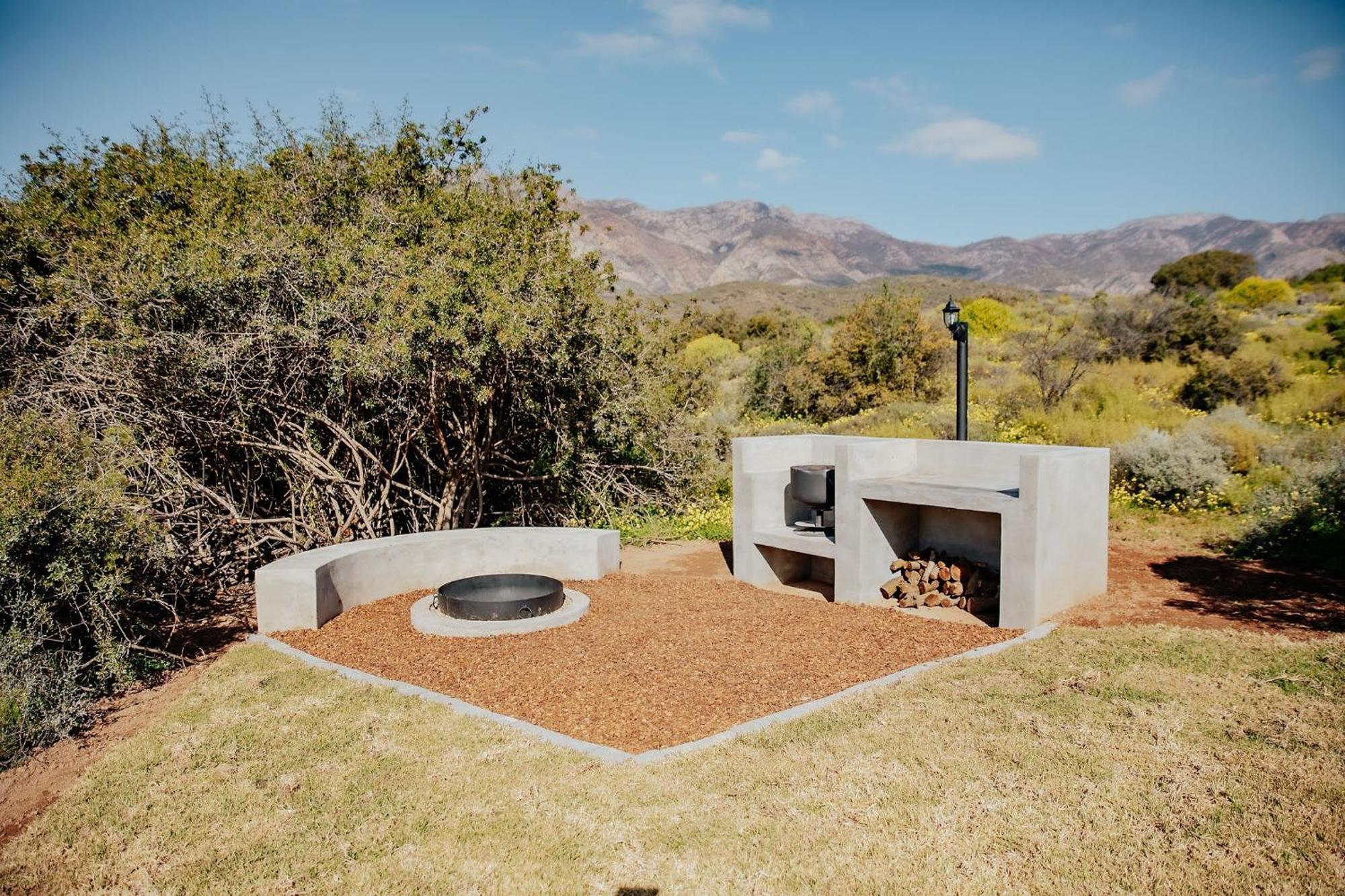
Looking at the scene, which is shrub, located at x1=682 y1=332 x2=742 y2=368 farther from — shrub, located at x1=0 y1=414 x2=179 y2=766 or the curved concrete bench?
shrub, located at x1=0 y1=414 x2=179 y2=766

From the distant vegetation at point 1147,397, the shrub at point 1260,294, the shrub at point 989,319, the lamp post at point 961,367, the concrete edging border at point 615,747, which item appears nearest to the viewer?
the concrete edging border at point 615,747

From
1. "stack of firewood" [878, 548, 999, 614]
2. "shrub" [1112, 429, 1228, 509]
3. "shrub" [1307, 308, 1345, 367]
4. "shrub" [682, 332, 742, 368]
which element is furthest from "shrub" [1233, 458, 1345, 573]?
"shrub" [682, 332, 742, 368]

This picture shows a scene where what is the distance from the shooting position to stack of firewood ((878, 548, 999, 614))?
7020 millimetres

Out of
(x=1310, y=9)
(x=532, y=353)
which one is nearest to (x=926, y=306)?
(x=1310, y=9)

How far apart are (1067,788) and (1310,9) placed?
18.4 m

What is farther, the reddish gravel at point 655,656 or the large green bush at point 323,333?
the large green bush at point 323,333

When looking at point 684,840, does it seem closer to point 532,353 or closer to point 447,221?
point 532,353

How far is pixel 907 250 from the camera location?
319 ft

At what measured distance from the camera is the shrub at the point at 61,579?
4645 mm

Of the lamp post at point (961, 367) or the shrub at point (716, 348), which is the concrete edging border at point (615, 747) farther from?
the shrub at point (716, 348)

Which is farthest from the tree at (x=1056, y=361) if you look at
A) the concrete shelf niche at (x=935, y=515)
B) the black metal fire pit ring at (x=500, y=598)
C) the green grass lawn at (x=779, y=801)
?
the black metal fire pit ring at (x=500, y=598)

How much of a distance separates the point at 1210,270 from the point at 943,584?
40.7 metres

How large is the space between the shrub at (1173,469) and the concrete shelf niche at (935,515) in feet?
14.8

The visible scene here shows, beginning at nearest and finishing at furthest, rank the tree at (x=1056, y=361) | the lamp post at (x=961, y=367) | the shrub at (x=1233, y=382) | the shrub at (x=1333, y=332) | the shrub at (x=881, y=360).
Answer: the lamp post at (x=961, y=367) < the shrub at (x=1233, y=382) < the tree at (x=1056, y=361) < the shrub at (x=1333, y=332) < the shrub at (x=881, y=360)
